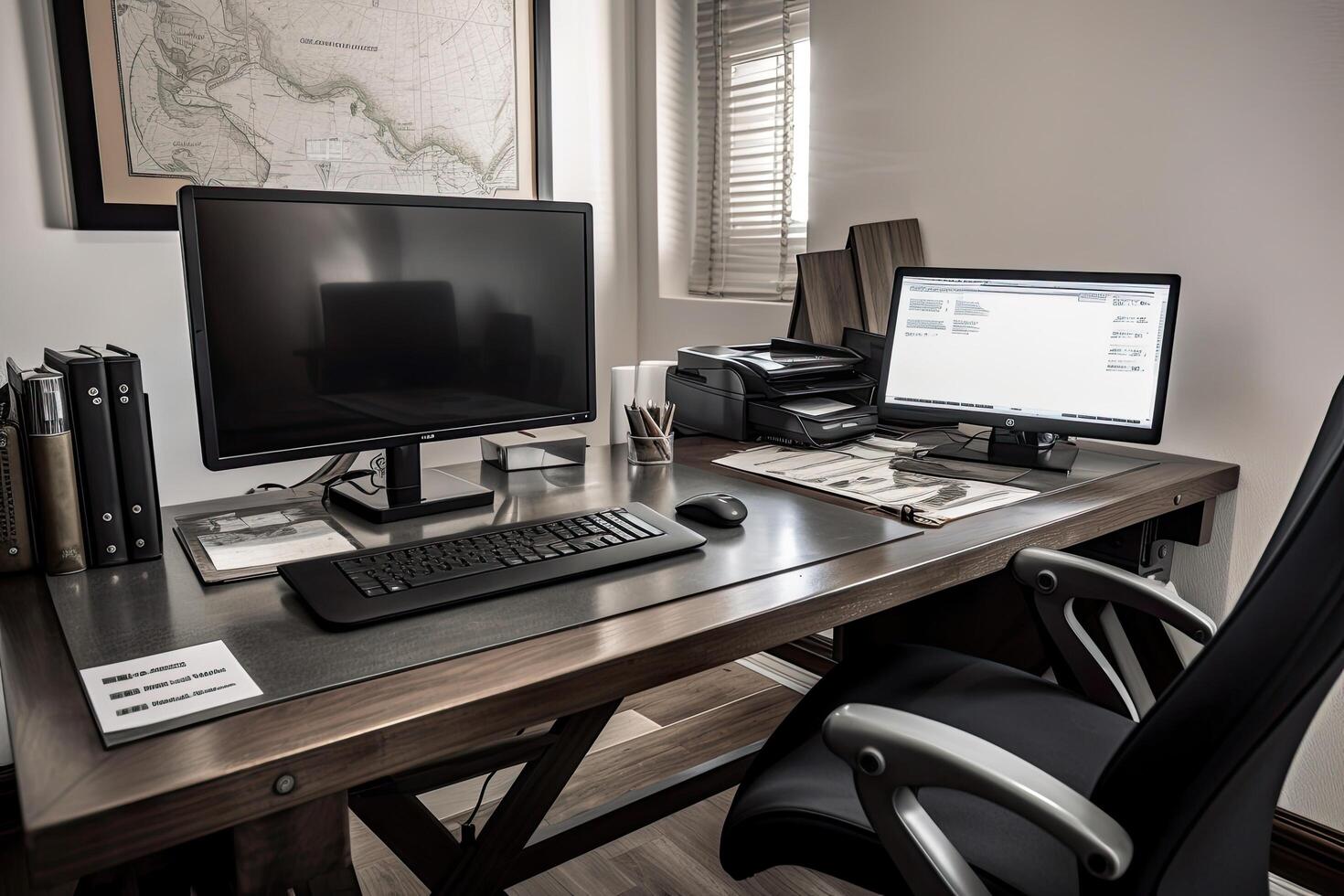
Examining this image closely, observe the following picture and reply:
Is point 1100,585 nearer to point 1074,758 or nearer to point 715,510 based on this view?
point 1074,758

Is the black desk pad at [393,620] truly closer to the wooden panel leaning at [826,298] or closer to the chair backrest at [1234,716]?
the chair backrest at [1234,716]

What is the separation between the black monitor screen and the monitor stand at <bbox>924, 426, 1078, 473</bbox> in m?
0.73

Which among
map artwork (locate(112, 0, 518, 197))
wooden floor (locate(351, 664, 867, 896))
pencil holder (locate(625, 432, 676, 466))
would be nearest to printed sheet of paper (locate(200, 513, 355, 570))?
pencil holder (locate(625, 432, 676, 466))

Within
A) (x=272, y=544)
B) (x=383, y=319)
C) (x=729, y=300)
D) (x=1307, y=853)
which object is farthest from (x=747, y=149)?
(x=1307, y=853)

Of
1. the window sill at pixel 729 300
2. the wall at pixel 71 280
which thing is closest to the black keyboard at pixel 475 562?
the wall at pixel 71 280

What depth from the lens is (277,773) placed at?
76cm

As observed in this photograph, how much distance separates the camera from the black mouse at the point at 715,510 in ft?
4.50

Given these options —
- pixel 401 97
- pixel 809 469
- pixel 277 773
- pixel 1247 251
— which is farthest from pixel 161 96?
pixel 1247 251

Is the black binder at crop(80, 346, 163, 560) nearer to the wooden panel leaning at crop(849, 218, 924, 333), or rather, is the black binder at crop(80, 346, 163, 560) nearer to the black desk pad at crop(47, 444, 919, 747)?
the black desk pad at crop(47, 444, 919, 747)

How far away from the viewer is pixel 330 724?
81cm

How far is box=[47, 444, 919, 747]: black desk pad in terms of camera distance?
0.93m

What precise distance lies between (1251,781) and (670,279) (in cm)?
240

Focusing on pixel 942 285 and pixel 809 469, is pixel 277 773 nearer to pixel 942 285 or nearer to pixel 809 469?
pixel 809 469

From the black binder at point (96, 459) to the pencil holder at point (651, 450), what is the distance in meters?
0.89
